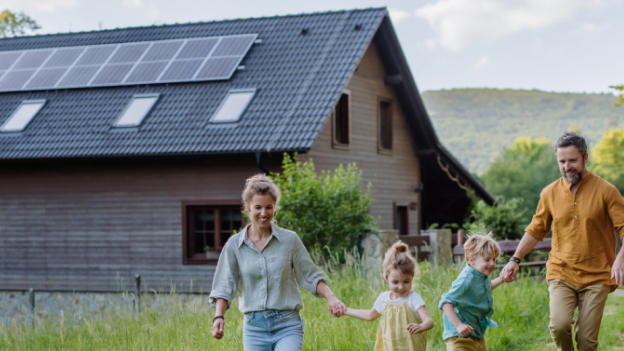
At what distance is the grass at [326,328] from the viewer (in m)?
7.20

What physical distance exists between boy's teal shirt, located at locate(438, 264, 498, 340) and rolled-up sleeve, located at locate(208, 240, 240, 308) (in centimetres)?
A: 141

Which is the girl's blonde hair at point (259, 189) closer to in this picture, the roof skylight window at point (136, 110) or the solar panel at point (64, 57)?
the roof skylight window at point (136, 110)

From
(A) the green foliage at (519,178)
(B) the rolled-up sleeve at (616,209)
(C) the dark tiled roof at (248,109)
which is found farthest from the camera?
(A) the green foliage at (519,178)

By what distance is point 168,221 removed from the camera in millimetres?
16656

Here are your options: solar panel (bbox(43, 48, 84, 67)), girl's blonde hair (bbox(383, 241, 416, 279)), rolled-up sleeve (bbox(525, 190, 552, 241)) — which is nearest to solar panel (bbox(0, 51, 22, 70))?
solar panel (bbox(43, 48, 84, 67))

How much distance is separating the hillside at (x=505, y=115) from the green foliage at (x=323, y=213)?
119 meters

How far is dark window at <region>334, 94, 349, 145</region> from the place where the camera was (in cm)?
1831

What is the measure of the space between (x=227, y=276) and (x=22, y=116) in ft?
48.7

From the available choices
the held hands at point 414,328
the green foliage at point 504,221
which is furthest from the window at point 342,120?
the held hands at point 414,328

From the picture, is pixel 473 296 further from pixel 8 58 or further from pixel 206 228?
pixel 8 58

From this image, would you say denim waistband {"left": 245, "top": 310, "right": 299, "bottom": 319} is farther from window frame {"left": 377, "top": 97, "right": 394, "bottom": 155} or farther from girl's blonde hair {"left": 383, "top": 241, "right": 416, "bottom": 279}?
window frame {"left": 377, "top": 97, "right": 394, "bottom": 155}

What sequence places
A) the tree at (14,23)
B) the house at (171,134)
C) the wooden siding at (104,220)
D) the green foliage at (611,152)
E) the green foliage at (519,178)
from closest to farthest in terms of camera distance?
the house at (171,134)
the wooden siding at (104,220)
the tree at (14,23)
the green foliage at (519,178)
the green foliage at (611,152)

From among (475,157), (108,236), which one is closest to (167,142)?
(108,236)

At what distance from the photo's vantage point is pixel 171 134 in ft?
53.5
